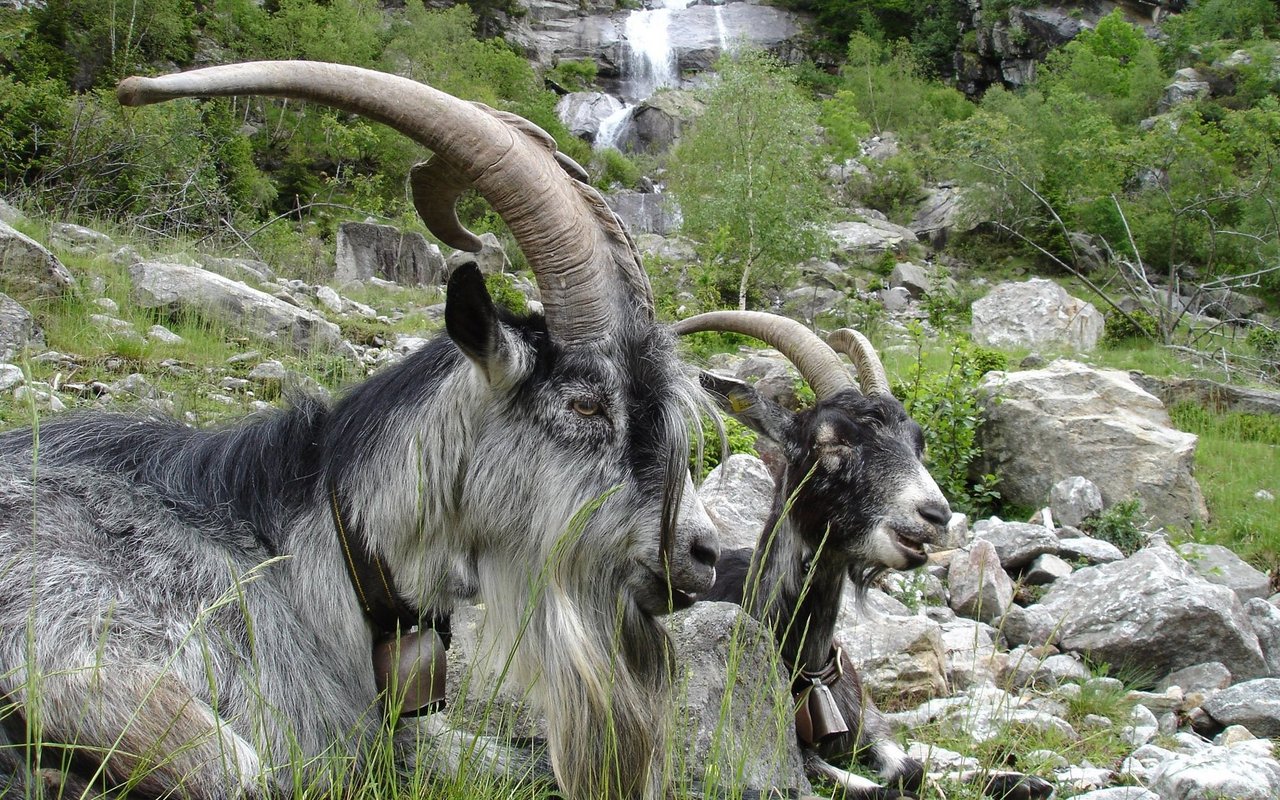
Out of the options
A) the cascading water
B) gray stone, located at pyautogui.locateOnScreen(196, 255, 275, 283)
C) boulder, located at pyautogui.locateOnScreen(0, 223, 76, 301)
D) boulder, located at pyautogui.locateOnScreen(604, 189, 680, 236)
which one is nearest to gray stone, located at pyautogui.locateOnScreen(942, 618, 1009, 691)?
boulder, located at pyautogui.locateOnScreen(0, 223, 76, 301)

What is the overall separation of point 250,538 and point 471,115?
1.22 meters

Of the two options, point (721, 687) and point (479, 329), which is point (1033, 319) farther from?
point (479, 329)

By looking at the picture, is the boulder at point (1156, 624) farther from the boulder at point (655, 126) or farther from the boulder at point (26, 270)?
the boulder at point (655, 126)

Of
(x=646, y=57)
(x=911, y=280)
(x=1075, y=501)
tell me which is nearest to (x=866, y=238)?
(x=911, y=280)

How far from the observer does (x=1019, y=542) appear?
6688 millimetres

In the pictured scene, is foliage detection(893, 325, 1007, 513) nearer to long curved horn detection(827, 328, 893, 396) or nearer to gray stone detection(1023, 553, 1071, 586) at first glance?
gray stone detection(1023, 553, 1071, 586)

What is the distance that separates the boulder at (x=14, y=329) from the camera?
5426 mm

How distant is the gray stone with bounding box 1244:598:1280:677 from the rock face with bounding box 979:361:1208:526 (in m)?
2.58

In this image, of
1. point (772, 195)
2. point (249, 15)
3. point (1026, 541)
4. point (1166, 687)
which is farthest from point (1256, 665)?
point (249, 15)

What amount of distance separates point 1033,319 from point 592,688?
17.2 metres

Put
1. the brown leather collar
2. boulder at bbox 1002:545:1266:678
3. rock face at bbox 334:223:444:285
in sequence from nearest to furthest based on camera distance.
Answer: the brown leather collar, boulder at bbox 1002:545:1266:678, rock face at bbox 334:223:444:285

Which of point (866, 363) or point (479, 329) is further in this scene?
point (866, 363)

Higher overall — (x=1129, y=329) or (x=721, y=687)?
(x=721, y=687)

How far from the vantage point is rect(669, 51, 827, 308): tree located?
22.6m
